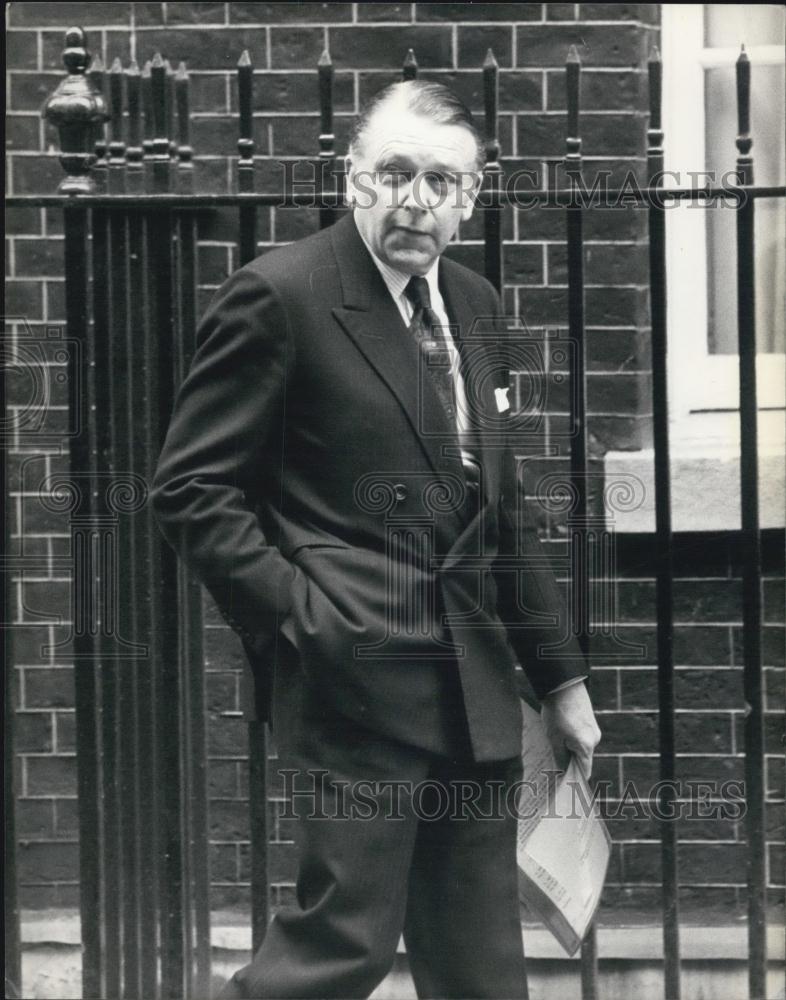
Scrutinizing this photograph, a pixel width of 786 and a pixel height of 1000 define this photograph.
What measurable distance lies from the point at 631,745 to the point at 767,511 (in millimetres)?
735

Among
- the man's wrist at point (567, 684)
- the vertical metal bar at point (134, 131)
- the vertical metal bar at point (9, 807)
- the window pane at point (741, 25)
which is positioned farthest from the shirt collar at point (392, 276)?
the window pane at point (741, 25)

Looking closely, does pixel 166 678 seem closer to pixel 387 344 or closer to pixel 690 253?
pixel 387 344

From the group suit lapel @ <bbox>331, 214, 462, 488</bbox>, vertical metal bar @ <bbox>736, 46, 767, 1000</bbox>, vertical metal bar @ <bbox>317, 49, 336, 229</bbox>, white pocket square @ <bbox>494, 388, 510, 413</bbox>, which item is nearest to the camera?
suit lapel @ <bbox>331, 214, 462, 488</bbox>

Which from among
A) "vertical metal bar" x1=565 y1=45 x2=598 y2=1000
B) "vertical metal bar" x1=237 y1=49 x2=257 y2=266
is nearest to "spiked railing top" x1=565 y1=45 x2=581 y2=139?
"vertical metal bar" x1=565 y1=45 x2=598 y2=1000

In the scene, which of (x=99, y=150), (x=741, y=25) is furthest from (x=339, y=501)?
(x=741, y=25)

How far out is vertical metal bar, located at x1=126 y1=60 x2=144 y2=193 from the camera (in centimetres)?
333

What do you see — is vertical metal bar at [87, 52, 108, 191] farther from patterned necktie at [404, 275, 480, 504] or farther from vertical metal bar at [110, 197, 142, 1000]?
patterned necktie at [404, 275, 480, 504]

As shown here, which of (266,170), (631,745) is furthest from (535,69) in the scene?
(631,745)

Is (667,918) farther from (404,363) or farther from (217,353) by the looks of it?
(217,353)

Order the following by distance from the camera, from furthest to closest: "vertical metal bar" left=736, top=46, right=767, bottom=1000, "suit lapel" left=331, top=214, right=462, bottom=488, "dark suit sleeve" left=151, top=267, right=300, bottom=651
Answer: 1. "vertical metal bar" left=736, top=46, right=767, bottom=1000
2. "suit lapel" left=331, top=214, right=462, bottom=488
3. "dark suit sleeve" left=151, top=267, right=300, bottom=651

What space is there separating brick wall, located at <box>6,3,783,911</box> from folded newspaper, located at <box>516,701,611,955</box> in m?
0.98

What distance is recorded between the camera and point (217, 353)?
2.78 metres

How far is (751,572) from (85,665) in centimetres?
148

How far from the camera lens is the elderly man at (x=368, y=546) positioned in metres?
2.78
